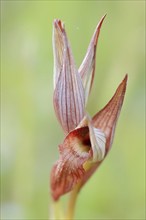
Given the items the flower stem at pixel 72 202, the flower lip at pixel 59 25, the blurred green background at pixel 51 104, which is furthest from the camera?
the blurred green background at pixel 51 104

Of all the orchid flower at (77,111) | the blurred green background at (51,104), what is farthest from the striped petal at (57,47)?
the blurred green background at (51,104)

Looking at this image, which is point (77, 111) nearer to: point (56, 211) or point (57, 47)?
point (57, 47)

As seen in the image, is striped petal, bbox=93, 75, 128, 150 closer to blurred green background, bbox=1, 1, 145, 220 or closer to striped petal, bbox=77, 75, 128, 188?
striped petal, bbox=77, 75, 128, 188

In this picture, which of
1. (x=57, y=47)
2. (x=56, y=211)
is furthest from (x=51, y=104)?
(x=57, y=47)

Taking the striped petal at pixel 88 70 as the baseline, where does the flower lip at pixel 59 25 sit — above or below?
above

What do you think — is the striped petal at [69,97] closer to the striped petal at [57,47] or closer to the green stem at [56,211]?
the striped petal at [57,47]

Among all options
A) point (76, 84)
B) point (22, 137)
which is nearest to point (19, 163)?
point (22, 137)

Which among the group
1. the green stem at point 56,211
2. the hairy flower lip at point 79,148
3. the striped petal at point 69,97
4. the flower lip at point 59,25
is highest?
the flower lip at point 59,25
